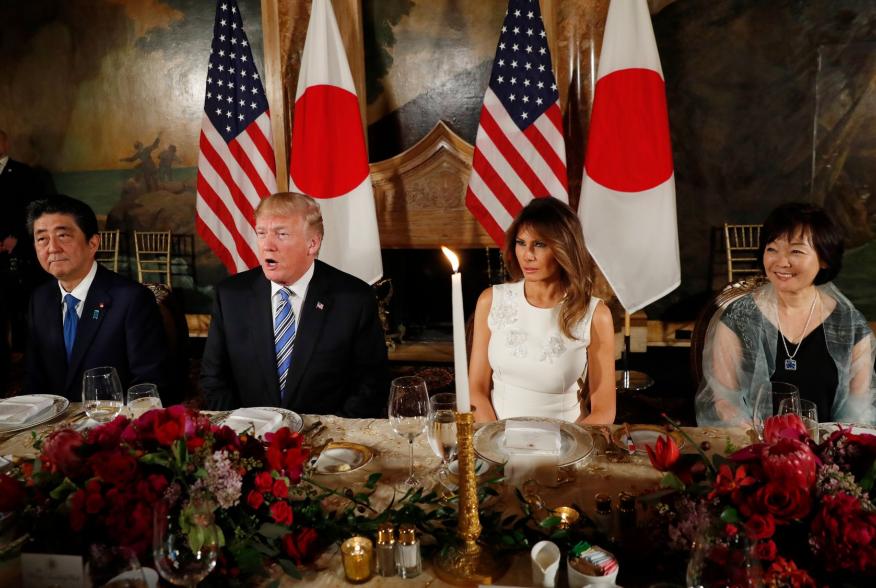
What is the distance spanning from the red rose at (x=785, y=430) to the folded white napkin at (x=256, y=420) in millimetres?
1334

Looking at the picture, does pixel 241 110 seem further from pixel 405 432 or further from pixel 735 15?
pixel 735 15

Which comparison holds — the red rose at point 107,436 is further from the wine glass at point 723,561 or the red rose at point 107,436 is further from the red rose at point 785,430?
the red rose at point 785,430

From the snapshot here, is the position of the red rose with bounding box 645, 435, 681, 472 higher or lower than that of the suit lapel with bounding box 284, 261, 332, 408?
lower

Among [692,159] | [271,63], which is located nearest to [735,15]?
[692,159]

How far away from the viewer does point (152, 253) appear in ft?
23.6

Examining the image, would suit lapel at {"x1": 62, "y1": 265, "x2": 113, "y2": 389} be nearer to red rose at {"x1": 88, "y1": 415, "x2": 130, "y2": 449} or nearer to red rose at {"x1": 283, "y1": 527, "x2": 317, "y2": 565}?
red rose at {"x1": 88, "y1": 415, "x2": 130, "y2": 449}

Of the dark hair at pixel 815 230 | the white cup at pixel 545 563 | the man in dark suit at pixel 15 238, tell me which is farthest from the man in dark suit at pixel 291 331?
the man in dark suit at pixel 15 238

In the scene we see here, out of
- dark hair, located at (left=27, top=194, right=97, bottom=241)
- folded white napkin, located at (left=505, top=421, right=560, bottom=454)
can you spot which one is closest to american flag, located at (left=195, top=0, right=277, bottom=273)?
dark hair, located at (left=27, top=194, right=97, bottom=241)

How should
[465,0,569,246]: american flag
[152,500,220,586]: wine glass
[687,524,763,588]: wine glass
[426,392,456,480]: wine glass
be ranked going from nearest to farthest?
[687,524,763,588]: wine glass < [152,500,220,586]: wine glass < [426,392,456,480]: wine glass < [465,0,569,246]: american flag

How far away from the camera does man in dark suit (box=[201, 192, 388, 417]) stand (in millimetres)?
2598

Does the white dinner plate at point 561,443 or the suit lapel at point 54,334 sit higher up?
the suit lapel at point 54,334

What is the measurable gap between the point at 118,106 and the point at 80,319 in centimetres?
530

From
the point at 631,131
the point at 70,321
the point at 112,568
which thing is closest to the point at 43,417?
the point at 70,321

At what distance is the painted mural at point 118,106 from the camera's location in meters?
6.86
